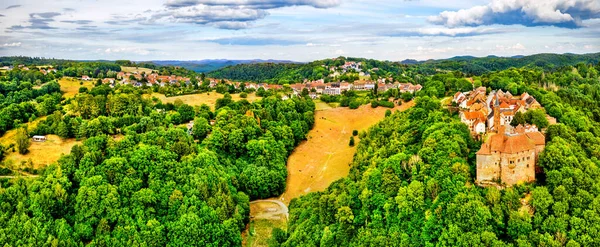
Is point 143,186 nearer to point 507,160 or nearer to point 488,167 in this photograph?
point 488,167

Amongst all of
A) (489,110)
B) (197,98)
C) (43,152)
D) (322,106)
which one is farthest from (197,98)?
(489,110)

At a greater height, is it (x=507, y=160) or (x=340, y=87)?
(x=340, y=87)

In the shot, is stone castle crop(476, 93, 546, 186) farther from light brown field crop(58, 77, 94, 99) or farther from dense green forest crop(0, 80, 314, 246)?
light brown field crop(58, 77, 94, 99)

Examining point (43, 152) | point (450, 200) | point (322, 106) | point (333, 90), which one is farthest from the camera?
point (333, 90)

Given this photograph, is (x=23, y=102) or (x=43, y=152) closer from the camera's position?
(x=43, y=152)

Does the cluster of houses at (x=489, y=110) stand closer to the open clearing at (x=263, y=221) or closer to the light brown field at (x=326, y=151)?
the light brown field at (x=326, y=151)

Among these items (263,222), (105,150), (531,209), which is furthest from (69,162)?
Result: (531,209)

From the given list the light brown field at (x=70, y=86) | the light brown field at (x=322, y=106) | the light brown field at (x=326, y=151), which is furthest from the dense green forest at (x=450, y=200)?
the light brown field at (x=70, y=86)
